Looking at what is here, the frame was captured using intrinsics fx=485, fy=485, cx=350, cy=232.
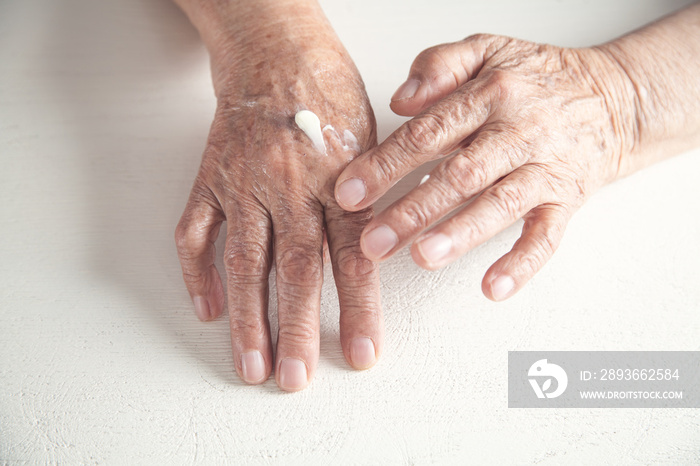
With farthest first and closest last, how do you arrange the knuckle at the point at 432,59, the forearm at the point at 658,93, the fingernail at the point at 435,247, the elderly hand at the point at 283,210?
the forearm at the point at 658,93 < the knuckle at the point at 432,59 < the elderly hand at the point at 283,210 < the fingernail at the point at 435,247

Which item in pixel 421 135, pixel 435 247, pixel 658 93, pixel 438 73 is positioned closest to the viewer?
pixel 435 247

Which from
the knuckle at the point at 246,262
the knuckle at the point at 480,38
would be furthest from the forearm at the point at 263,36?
the knuckle at the point at 246,262

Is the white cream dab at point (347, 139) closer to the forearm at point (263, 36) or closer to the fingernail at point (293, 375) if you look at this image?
the forearm at point (263, 36)

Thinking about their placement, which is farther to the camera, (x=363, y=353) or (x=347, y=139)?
(x=347, y=139)

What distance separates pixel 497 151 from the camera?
0.94 metres

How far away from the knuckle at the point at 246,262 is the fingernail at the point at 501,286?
1.43 feet

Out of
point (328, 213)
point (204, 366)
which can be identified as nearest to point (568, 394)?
point (328, 213)

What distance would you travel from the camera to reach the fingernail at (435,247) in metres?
0.81

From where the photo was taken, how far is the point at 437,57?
1026 mm

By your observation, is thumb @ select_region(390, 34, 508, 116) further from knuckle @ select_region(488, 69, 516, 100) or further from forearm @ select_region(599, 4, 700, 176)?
forearm @ select_region(599, 4, 700, 176)
